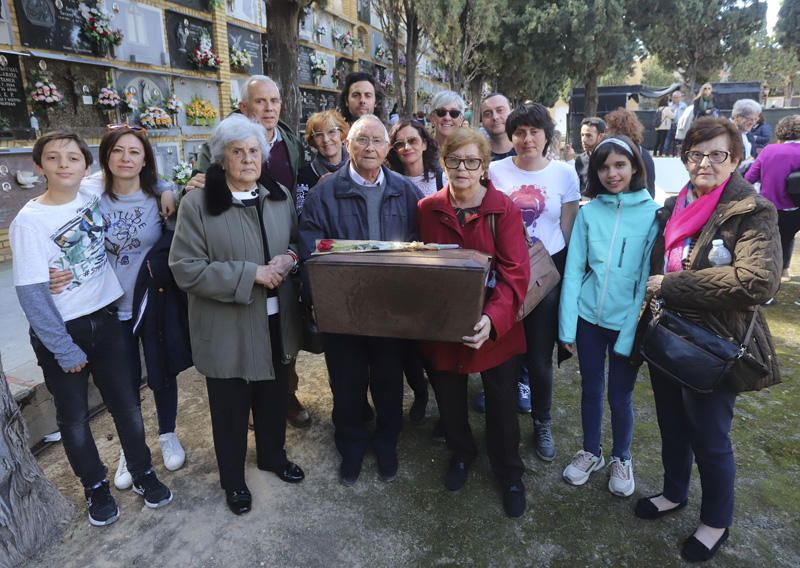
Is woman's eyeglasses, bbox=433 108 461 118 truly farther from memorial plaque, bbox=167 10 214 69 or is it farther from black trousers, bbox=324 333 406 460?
memorial plaque, bbox=167 10 214 69

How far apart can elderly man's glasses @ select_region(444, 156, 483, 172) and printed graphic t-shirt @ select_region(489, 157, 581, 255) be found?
597 millimetres

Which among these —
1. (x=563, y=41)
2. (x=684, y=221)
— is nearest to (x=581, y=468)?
(x=684, y=221)

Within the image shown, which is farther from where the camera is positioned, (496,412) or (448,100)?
(448,100)

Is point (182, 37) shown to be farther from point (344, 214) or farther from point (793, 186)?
point (793, 186)

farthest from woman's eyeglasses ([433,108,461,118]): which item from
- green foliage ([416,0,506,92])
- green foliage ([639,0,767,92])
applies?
green foliage ([639,0,767,92])

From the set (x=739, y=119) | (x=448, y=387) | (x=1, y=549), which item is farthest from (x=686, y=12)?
(x=1, y=549)

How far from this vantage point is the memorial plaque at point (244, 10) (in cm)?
1064

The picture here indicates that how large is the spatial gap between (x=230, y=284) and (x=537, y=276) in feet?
4.66

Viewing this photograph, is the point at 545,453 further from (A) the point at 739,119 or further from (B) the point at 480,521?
(A) the point at 739,119

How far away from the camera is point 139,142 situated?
2.51 m

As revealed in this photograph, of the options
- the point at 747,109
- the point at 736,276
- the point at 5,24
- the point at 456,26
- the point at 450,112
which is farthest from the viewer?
the point at 456,26

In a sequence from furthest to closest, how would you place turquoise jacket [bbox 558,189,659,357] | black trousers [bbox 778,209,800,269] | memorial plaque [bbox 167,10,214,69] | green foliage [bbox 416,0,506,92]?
green foliage [bbox 416,0,506,92] → memorial plaque [bbox 167,10,214,69] → black trousers [bbox 778,209,800,269] → turquoise jacket [bbox 558,189,659,357]

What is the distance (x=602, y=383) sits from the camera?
2633mm

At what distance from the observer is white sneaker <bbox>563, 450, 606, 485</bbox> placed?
2.71 m
